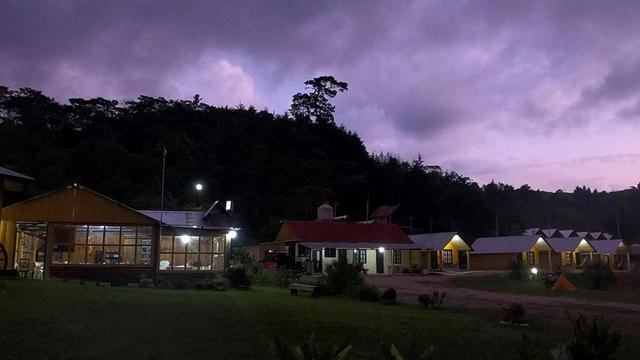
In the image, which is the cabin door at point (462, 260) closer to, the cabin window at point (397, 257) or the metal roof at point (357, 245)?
the metal roof at point (357, 245)

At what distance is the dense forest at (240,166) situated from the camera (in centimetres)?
6556

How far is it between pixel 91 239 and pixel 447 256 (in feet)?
134

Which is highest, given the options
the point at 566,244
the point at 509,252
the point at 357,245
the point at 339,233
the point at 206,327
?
the point at 339,233

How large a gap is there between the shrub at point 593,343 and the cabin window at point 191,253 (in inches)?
979

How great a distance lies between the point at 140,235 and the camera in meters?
29.7

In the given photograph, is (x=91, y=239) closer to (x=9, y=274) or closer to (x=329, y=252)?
(x=9, y=274)

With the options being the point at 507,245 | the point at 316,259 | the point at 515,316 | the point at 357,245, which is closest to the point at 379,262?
the point at 357,245

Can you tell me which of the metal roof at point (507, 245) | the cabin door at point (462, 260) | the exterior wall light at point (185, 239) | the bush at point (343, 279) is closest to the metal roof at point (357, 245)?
the cabin door at point (462, 260)

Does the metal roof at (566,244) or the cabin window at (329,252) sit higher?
the metal roof at (566,244)

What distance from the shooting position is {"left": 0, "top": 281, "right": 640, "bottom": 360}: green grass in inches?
356

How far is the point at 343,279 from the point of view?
76.2 feet

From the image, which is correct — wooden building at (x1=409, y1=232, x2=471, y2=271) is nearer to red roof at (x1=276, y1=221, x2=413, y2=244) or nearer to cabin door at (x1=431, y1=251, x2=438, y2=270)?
cabin door at (x1=431, y1=251, x2=438, y2=270)

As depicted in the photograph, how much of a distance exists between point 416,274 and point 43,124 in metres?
54.2

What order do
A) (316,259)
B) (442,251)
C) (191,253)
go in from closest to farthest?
→ (191,253) → (316,259) → (442,251)
